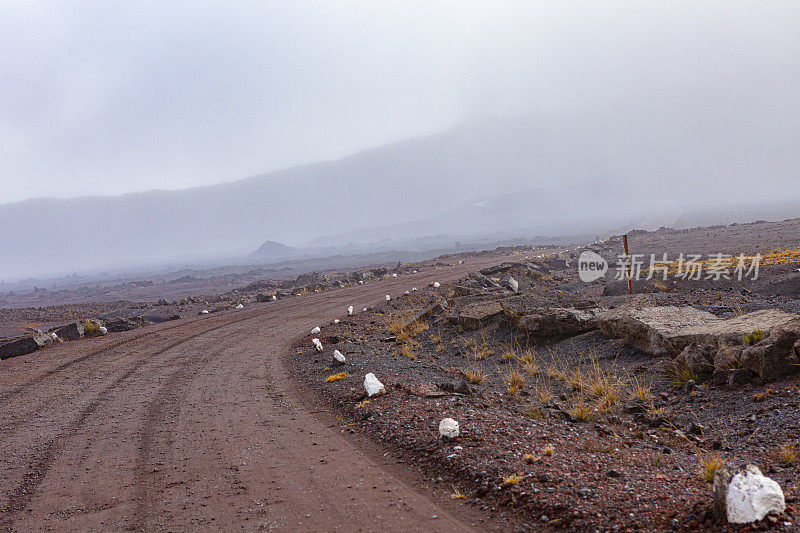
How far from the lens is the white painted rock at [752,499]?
3461 millimetres

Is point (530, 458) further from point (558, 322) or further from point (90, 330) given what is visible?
point (90, 330)

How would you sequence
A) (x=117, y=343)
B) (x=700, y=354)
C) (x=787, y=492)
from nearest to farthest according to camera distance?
1. (x=787, y=492)
2. (x=700, y=354)
3. (x=117, y=343)

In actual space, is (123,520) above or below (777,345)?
below

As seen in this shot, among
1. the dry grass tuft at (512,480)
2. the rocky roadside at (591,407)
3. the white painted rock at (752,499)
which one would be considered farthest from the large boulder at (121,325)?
the white painted rock at (752,499)

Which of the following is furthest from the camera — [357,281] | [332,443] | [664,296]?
[357,281]

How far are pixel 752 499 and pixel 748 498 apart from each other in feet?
0.08

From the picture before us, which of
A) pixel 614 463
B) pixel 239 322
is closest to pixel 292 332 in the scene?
pixel 239 322

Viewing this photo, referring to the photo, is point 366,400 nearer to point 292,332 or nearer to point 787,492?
point 787,492

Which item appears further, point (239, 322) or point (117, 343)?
point (239, 322)

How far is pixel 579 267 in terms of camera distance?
3388 cm

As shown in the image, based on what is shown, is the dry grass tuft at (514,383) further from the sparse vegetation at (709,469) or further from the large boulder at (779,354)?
the sparse vegetation at (709,469)

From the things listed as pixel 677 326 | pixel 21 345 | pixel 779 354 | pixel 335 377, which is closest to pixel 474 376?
pixel 335 377

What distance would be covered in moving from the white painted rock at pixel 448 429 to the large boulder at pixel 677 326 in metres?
5.12

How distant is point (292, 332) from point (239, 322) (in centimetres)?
480
